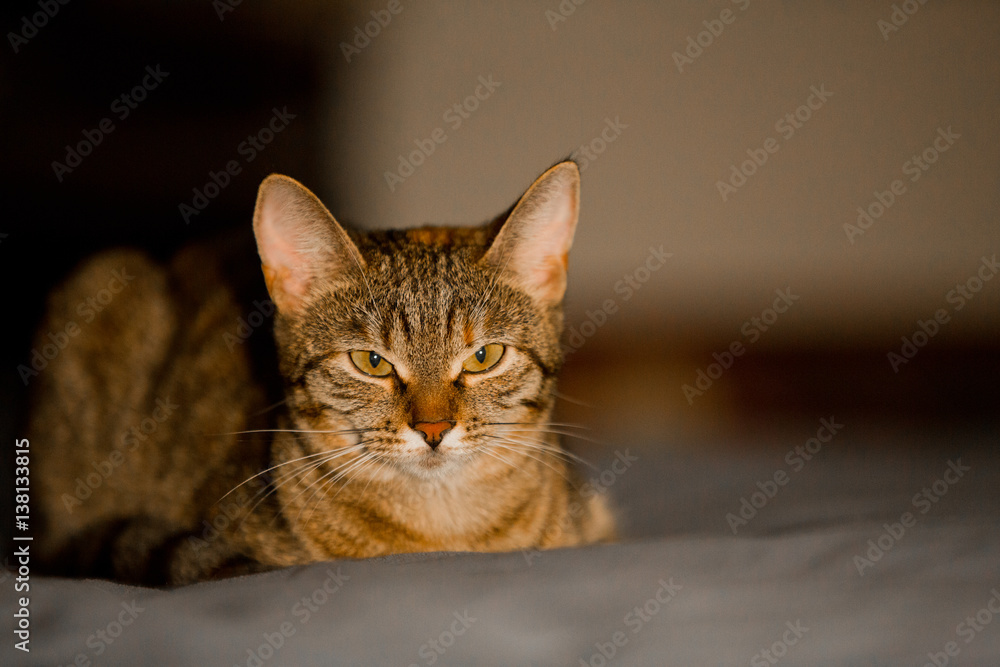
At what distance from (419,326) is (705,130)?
8.79 feet

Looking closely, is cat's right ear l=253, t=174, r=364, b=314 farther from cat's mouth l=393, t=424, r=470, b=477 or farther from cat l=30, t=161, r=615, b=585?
cat's mouth l=393, t=424, r=470, b=477

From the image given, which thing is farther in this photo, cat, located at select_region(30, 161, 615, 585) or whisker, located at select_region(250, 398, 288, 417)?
whisker, located at select_region(250, 398, 288, 417)

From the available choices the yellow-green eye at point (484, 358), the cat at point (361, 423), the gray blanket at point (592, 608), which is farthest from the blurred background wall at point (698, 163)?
the gray blanket at point (592, 608)

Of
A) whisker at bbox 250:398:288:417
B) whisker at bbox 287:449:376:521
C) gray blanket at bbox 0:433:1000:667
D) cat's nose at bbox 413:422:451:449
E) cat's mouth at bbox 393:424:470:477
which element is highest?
whisker at bbox 250:398:288:417

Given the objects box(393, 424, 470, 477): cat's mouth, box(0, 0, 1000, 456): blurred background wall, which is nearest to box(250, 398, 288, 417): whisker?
box(393, 424, 470, 477): cat's mouth

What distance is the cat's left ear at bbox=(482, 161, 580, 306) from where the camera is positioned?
1418 mm

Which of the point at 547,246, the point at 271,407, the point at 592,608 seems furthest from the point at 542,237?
Result: the point at 592,608

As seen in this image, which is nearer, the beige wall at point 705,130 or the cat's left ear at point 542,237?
the cat's left ear at point 542,237

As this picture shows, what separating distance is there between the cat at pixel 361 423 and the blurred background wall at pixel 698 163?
1382 mm

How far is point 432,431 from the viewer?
1272 mm

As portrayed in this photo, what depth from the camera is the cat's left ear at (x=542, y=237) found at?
1.42 metres

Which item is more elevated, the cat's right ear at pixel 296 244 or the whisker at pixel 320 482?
the cat's right ear at pixel 296 244

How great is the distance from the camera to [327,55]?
10.5ft

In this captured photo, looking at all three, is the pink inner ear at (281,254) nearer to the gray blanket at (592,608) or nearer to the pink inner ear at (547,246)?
the pink inner ear at (547,246)
